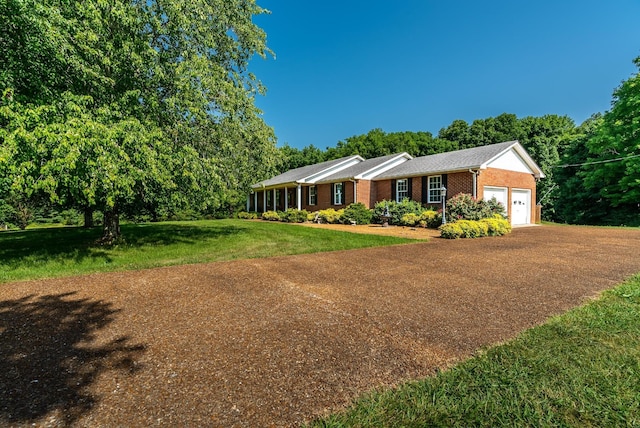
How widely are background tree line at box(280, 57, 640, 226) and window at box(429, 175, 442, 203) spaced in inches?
346

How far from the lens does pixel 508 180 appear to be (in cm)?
1803

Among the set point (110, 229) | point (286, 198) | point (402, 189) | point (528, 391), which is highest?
point (402, 189)

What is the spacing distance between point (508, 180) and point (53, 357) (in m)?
20.5

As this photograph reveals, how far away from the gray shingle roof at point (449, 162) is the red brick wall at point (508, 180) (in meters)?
0.81

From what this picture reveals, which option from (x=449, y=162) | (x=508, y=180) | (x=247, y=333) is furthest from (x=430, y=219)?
(x=247, y=333)

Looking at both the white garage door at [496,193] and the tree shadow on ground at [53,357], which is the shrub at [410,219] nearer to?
the white garage door at [496,193]

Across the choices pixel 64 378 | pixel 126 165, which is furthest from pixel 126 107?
pixel 64 378

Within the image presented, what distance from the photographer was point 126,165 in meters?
6.60

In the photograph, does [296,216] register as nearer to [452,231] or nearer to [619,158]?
[452,231]

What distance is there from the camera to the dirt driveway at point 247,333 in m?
2.36

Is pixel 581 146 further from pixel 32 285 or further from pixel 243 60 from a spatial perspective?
pixel 32 285

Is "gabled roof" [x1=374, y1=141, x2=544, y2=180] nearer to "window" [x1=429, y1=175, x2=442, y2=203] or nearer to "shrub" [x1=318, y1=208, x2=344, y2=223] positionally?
"window" [x1=429, y1=175, x2=442, y2=203]

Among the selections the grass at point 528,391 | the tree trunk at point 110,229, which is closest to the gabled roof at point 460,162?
the grass at point 528,391

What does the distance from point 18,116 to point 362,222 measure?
51.1 ft
